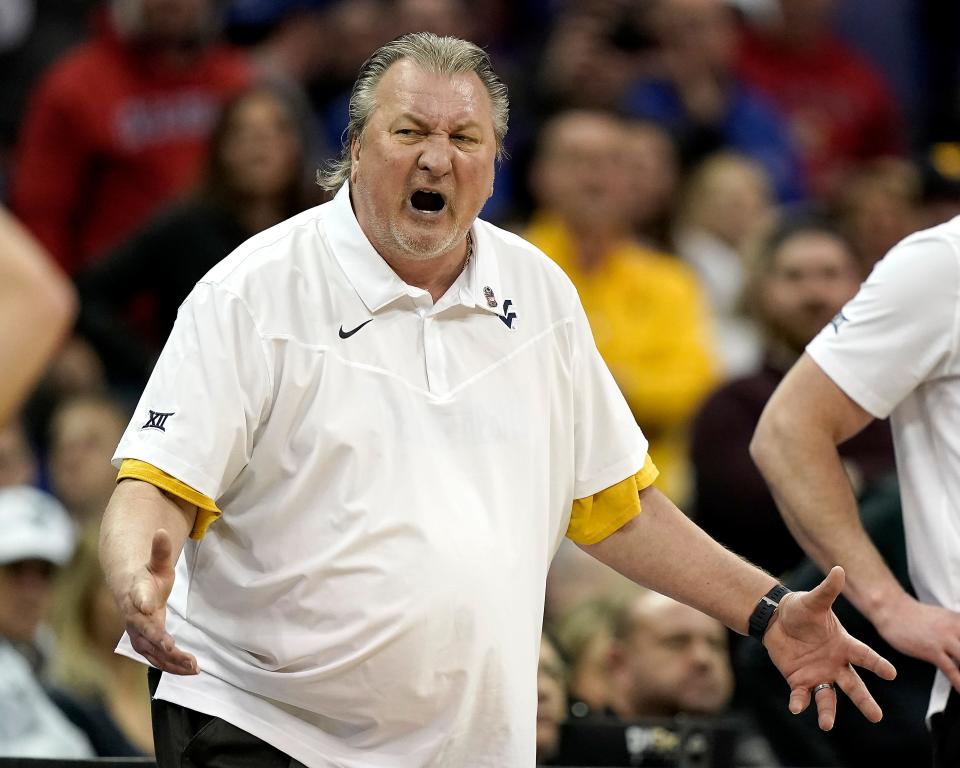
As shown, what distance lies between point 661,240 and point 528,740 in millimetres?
5213

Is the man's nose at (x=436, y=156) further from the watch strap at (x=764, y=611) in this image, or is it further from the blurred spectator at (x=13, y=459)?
the blurred spectator at (x=13, y=459)

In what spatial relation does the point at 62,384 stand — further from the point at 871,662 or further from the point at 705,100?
the point at 871,662

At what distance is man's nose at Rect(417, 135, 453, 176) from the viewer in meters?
3.67

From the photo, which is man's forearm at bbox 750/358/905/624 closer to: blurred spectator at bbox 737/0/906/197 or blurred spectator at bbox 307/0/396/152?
blurred spectator at bbox 307/0/396/152

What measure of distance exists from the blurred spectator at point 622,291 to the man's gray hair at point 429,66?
11.9 feet

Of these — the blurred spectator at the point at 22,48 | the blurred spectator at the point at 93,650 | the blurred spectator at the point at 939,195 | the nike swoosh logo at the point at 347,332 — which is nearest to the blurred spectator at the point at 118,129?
the blurred spectator at the point at 22,48

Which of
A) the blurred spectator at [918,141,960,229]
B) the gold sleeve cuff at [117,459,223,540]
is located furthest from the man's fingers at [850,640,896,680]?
the blurred spectator at [918,141,960,229]

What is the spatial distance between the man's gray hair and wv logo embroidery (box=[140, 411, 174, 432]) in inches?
29.1

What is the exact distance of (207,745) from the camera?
3.57 m

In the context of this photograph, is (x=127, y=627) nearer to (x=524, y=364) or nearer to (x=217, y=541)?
(x=217, y=541)

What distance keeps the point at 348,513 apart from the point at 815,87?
22.7ft

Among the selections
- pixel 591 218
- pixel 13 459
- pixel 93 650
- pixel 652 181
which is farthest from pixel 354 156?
pixel 652 181

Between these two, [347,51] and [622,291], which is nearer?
[622,291]

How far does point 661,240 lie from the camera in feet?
28.5
